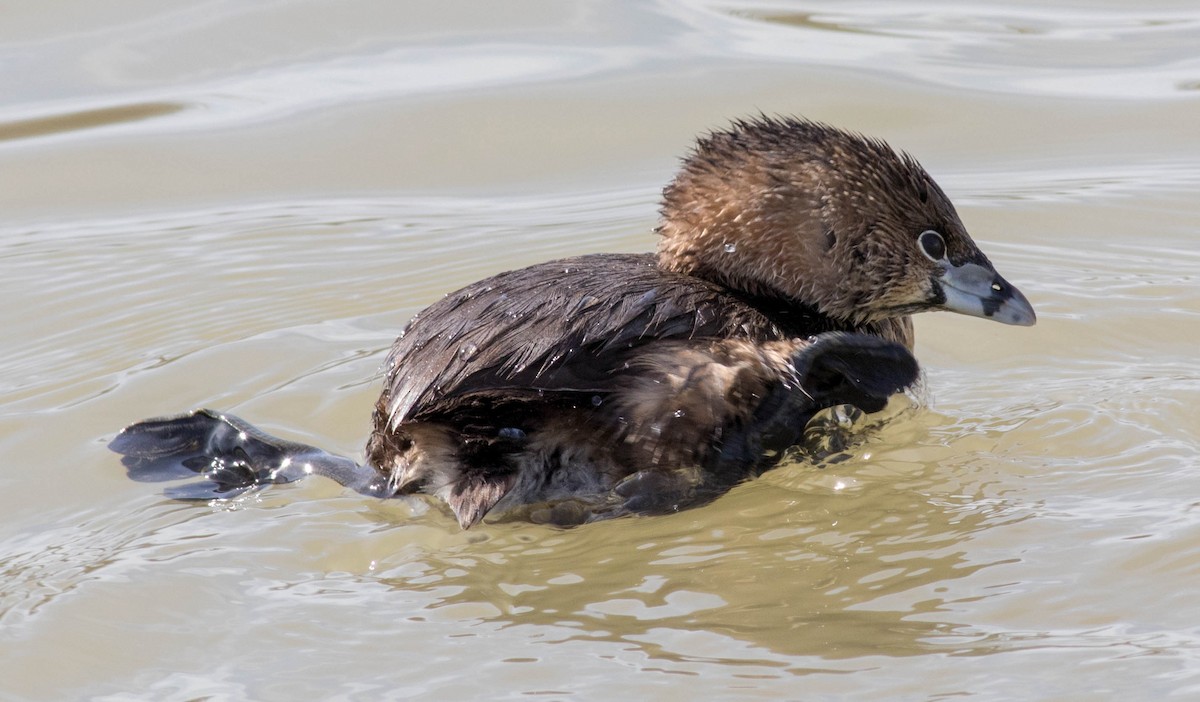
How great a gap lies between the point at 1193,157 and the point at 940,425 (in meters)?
3.02

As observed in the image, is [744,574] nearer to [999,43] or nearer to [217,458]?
[217,458]

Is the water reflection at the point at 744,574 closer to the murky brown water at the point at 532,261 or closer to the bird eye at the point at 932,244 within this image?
the murky brown water at the point at 532,261

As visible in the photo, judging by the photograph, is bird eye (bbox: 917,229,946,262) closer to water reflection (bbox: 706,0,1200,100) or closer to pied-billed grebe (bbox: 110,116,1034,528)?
pied-billed grebe (bbox: 110,116,1034,528)

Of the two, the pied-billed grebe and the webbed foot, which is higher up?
the pied-billed grebe

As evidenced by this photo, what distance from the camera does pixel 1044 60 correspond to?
7.95 meters

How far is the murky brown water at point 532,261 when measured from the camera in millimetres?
3408

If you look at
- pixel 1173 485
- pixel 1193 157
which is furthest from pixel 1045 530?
pixel 1193 157

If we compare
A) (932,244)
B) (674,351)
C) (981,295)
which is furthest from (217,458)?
(981,295)

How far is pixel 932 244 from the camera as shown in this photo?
4457 millimetres

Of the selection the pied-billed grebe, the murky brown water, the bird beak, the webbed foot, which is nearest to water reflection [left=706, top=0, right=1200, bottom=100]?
the murky brown water

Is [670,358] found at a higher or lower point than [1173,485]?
higher

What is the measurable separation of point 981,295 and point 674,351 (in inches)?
45.4

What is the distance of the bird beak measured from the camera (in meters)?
4.51

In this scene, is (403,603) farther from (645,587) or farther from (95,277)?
(95,277)
